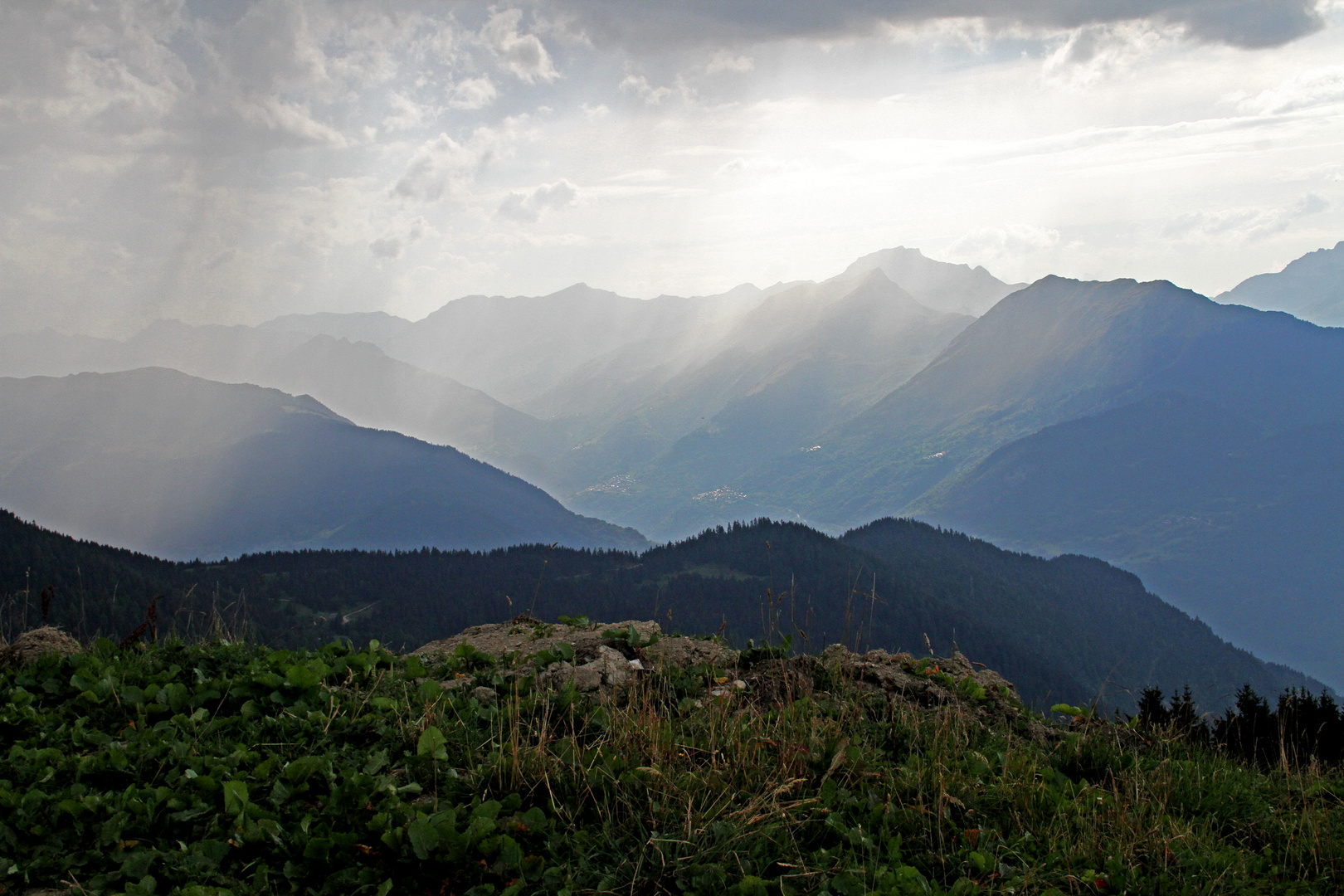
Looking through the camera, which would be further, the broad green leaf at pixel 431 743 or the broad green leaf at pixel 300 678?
the broad green leaf at pixel 300 678

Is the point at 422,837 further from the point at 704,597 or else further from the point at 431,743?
the point at 704,597

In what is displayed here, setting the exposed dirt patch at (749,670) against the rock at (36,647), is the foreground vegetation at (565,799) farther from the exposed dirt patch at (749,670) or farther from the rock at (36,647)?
the rock at (36,647)

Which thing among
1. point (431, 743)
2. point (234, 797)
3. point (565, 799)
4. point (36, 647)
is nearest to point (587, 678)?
point (431, 743)

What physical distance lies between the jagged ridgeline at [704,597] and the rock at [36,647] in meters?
87.5

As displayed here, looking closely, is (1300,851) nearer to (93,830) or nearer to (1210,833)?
(1210,833)

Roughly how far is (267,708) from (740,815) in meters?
4.21

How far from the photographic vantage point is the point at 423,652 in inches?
388

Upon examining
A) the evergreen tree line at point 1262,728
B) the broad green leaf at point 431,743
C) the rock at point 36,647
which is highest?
the rock at point 36,647

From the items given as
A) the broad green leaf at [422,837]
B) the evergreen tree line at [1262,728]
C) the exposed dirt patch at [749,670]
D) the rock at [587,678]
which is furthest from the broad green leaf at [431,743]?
the evergreen tree line at [1262,728]

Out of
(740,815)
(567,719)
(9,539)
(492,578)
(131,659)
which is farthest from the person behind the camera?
(492,578)

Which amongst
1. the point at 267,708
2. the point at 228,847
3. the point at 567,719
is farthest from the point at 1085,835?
the point at 267,708

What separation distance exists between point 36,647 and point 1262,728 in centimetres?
1855

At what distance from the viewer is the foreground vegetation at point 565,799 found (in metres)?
4.80

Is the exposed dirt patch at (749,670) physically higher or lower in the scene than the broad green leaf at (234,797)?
higher
